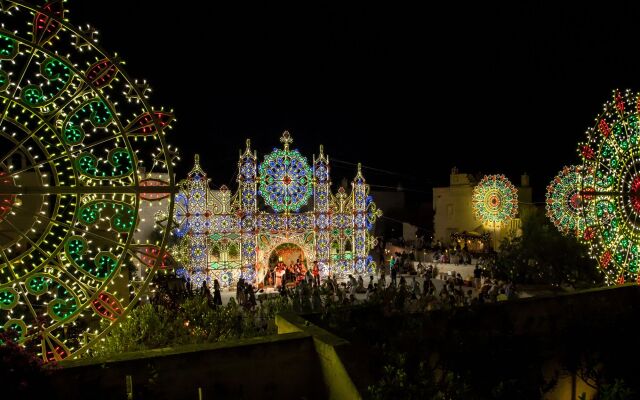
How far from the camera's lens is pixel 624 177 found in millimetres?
8812

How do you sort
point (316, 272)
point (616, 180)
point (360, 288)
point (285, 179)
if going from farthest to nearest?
point (316, 272) < point (285, 179) < point (360, 288) < point (616, 180)

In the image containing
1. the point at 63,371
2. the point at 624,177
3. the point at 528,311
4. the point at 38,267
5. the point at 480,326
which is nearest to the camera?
the point at 63,371

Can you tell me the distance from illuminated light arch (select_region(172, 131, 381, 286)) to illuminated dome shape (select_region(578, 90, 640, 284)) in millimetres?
11421

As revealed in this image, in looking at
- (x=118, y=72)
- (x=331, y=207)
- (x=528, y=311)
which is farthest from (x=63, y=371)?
(x=331, y=207)

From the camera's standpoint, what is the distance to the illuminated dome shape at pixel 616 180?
344 inches

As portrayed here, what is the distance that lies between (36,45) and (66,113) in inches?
26.9

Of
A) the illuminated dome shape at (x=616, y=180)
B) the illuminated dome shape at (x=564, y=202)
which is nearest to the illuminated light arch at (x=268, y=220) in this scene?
the illuminated dome shape at (x=564, y=202)

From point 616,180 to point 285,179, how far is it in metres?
11.9

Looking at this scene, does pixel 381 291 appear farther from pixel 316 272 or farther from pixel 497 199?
pixel 497 199

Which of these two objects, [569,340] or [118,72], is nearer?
[118,72]

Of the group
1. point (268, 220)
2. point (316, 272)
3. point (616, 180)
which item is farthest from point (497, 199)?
point (616, 180)

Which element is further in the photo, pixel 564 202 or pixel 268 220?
pixel 268 220

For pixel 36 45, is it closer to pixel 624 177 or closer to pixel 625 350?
pixel 625 350

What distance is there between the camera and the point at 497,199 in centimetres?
2188
